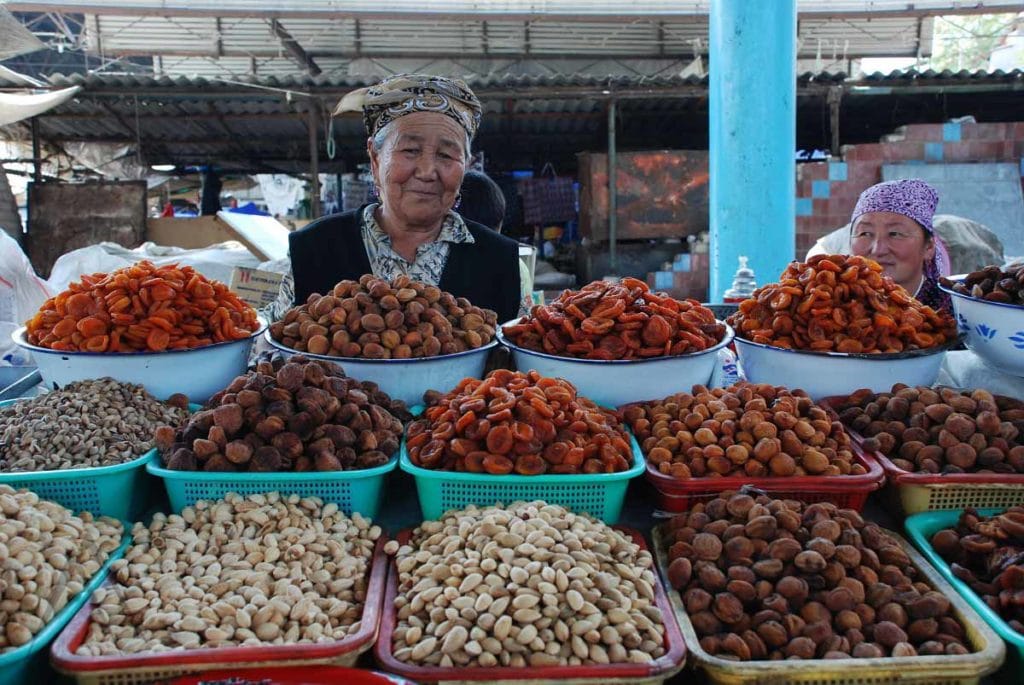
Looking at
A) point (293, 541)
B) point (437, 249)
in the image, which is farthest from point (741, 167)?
point (293, 541)

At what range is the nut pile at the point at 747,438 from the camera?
1.63 meters

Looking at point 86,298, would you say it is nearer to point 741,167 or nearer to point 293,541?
point 293,541

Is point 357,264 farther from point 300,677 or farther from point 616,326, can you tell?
point 300,677

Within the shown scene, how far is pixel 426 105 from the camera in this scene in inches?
96.3

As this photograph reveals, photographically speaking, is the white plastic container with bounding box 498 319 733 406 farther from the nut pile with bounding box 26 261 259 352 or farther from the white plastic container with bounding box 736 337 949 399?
the nut pile with bounding box 26 261 259 352

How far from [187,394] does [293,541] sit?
740 mm

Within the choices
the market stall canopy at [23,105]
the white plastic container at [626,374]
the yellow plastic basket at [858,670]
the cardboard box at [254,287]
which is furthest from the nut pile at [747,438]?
the market stall canopy at [23,105]

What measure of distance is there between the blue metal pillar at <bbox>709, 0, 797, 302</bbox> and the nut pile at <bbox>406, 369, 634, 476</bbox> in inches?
171

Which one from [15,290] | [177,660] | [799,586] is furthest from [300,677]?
[15,290]

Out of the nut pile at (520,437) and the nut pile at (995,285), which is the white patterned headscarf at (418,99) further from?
the nut pile at (995,285)

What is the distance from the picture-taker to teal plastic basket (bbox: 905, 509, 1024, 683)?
50.2 inches

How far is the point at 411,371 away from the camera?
1952 millimetres

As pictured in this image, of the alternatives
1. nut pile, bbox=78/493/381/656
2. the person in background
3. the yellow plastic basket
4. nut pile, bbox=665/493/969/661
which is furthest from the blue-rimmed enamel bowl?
the person in background

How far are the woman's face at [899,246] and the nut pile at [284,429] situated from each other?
2.21m
